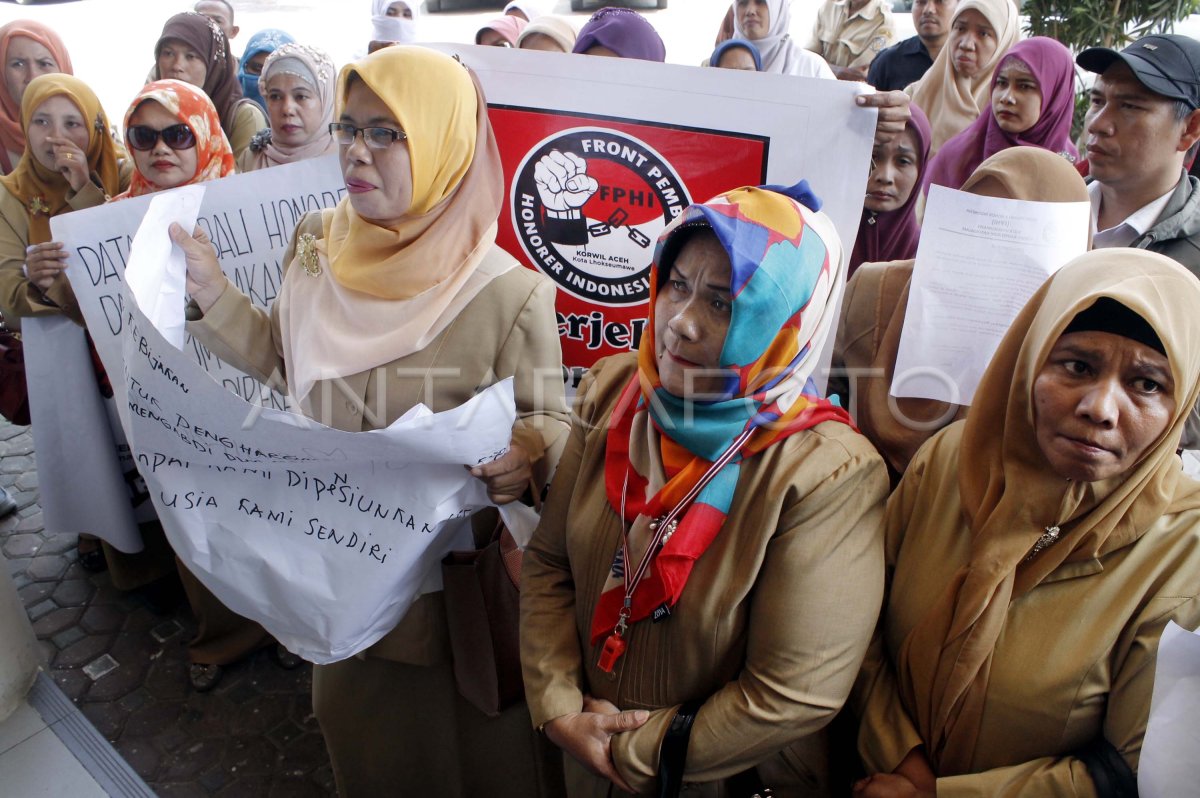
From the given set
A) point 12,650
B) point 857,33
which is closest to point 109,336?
point 12,650

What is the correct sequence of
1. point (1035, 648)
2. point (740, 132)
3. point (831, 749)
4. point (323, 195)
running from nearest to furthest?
point (1035, 648) < point (831, 749) < point (740, 132) < point (323, 195)

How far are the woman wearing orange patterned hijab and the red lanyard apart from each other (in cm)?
206

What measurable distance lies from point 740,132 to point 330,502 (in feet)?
4.44

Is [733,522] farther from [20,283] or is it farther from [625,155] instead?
[20,283]

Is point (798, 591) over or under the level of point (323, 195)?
under

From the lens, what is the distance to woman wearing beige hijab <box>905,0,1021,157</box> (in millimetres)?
4125

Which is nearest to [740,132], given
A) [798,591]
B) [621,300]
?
[621,300]

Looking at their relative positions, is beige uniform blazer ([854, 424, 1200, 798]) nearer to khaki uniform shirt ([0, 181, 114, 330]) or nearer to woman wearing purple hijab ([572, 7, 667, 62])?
woman wearing purple hijab ([572, 7, 667, 62])

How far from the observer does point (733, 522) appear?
1.47 meters

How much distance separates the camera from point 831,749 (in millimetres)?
1713

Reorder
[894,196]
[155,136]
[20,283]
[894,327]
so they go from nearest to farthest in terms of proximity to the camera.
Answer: [894,327]
[894,196]
[155,136]
[20,283]

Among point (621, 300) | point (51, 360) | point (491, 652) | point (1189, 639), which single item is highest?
point (621, 300)

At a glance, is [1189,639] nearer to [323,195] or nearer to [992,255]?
[992,255]

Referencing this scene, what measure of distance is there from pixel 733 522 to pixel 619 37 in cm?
249
